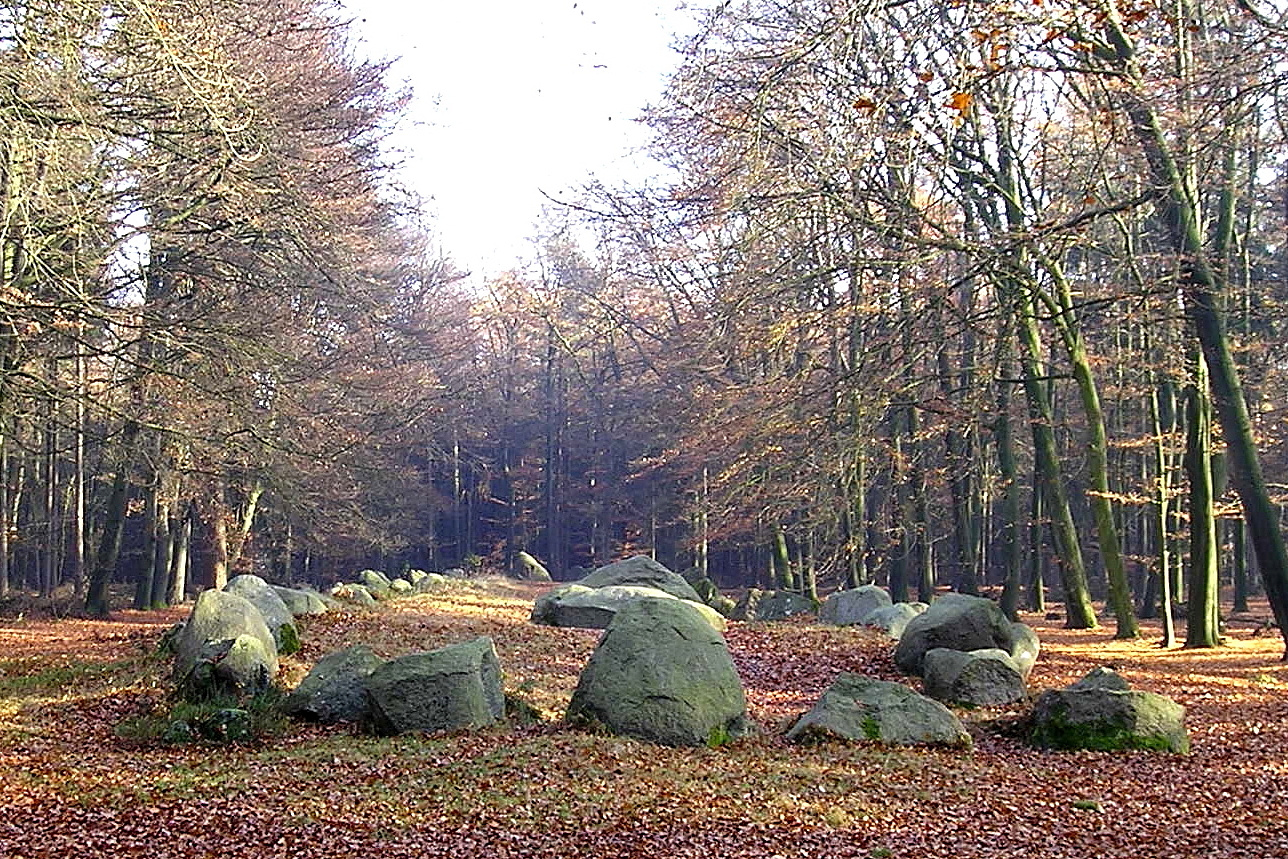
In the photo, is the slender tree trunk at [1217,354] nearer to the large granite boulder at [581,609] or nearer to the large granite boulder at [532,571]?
the large granite boulder at [581,609]

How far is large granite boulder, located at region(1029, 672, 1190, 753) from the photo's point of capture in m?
10.3

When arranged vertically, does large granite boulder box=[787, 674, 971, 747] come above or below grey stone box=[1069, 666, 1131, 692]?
below

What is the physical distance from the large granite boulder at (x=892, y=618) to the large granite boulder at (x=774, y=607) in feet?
9.74

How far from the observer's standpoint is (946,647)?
14.7 m

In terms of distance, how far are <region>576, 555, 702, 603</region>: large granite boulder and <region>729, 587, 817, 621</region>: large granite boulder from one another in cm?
109

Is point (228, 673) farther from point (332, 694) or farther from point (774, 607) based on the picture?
point (774, 607)

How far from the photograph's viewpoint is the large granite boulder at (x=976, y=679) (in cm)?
1295

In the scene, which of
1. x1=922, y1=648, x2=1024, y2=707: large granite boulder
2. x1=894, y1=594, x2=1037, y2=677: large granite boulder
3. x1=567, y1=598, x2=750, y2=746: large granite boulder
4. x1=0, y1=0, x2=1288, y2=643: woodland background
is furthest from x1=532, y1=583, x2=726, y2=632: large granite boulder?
x1=567, y1=598, x2=750, y2=746: large granite boulder

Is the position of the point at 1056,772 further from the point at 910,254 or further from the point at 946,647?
the point at 910,254

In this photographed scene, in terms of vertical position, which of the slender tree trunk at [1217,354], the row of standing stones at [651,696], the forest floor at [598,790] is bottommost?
the forest floor at [598,790]

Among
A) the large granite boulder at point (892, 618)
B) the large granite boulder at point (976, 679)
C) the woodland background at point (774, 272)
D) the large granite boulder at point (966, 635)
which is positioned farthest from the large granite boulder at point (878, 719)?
the large granite boulder at point (892, 618)

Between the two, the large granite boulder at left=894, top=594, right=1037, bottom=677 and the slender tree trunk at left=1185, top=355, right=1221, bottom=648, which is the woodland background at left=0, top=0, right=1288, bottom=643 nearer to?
the slender tree trunk at left=1185, top=355, right=1221, bottom=648

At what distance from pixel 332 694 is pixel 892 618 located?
37.5 ft

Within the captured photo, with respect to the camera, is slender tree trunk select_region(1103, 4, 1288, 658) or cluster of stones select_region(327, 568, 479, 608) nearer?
slender tree trunk select_region(1103, 4, 1288, 658)
